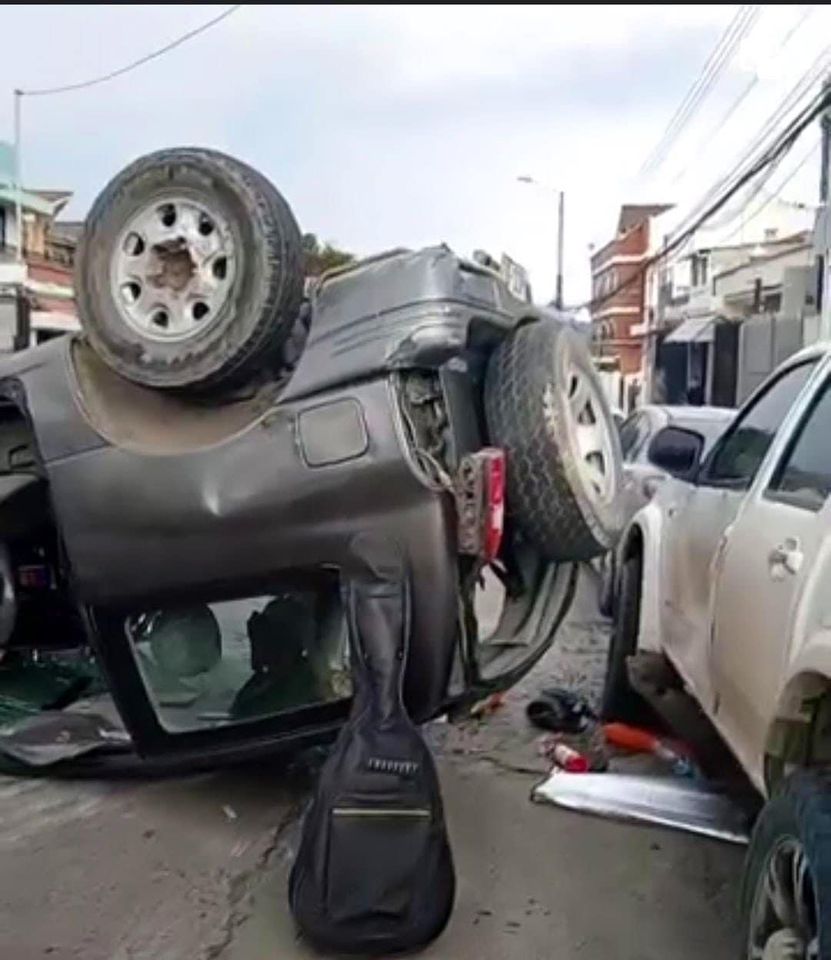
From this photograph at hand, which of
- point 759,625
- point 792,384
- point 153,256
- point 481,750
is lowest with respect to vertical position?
point 481,750

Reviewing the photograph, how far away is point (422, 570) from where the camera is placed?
397 centimetres

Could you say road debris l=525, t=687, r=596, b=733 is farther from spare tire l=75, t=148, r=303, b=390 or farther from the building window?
the building window

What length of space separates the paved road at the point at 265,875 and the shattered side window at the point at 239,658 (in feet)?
1.46

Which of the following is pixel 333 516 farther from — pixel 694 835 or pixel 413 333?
pixel 694 835

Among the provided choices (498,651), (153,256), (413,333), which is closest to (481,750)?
(498,651)

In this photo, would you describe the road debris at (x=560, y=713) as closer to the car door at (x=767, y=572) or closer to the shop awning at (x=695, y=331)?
the car door at (x=767, y=572)

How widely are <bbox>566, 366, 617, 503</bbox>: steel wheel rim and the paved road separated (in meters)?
1.23

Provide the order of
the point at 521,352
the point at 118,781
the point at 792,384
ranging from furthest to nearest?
the point at 118,781
the point at 792,384
the point at 521,352

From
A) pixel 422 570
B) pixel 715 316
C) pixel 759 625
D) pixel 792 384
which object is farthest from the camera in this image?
pixel 715 316

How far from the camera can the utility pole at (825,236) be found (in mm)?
15047

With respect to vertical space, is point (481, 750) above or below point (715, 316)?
below

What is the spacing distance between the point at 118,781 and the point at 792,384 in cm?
295

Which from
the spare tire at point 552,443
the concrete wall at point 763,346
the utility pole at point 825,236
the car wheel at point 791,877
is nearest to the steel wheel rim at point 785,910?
the car wheel at point 791,877

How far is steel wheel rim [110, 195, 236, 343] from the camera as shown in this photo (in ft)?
13.4
